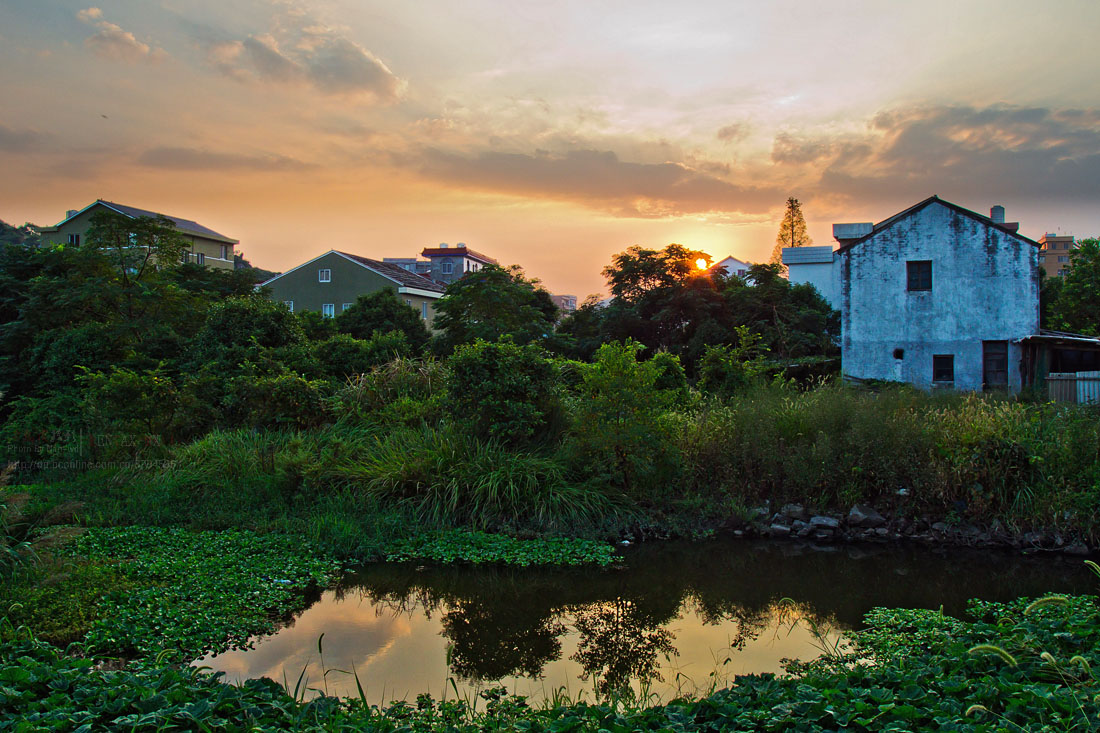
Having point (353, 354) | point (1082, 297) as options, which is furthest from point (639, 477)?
point (1082, 297)

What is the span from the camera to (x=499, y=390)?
10062 mm

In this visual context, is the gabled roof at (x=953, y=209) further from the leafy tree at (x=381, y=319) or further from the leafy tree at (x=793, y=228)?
the leafy tree at (x=793, y=228)

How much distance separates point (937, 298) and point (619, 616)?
784 inches

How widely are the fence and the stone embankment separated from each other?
37.2 feet

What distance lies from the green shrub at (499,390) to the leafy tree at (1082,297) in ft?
98.2

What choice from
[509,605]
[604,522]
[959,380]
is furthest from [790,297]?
[509,605]

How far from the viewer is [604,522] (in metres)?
9.24

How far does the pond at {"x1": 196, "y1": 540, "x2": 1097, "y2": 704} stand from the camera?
548 centimetres

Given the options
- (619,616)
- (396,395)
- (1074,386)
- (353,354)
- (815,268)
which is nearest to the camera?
(619,616)

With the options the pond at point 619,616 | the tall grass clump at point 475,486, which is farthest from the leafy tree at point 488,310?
the pond at point 619,616

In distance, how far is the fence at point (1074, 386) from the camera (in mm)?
17531

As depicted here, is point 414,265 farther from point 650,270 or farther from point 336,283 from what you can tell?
point 650,270

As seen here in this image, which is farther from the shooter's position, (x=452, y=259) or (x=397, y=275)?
(x=452, y=259)

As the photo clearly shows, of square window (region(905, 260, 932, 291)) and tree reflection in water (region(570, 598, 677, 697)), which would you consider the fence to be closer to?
square window (region(905, 260, 932, 291))
